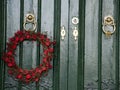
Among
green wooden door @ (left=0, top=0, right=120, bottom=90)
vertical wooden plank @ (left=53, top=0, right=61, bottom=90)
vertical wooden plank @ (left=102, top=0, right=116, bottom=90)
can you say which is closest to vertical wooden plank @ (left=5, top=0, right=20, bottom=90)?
green wooden door @ (left=0, top=0, right=120, bottom=90)

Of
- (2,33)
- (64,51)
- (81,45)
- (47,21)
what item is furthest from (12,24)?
(81,45)

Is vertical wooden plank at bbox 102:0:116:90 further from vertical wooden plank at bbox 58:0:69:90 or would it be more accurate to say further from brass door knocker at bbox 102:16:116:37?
vertical wooden plank at bbox 58:0:69:90

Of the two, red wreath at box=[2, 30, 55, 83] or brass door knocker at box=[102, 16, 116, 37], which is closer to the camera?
red wreath at box=[2, 30, 55, 83]

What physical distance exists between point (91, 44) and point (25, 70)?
0.85 metres

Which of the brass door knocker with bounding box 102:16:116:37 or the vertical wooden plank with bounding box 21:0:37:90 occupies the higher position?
the brass door knocker with bounding box 102:16:116:37

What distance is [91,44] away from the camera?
17.4 feet

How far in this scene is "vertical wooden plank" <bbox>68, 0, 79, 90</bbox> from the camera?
5.27m

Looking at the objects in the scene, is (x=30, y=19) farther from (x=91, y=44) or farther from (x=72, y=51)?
(x=91, y=44)

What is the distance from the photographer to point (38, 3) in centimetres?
530

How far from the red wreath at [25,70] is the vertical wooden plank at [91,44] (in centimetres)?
45

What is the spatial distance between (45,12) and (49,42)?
1.22 feet

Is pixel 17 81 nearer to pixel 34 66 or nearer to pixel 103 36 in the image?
pixel 34 66

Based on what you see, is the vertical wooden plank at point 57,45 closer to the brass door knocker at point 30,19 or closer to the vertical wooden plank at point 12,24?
the brass door knocker at point 30,19

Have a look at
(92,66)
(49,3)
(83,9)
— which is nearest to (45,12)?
(49,3)
